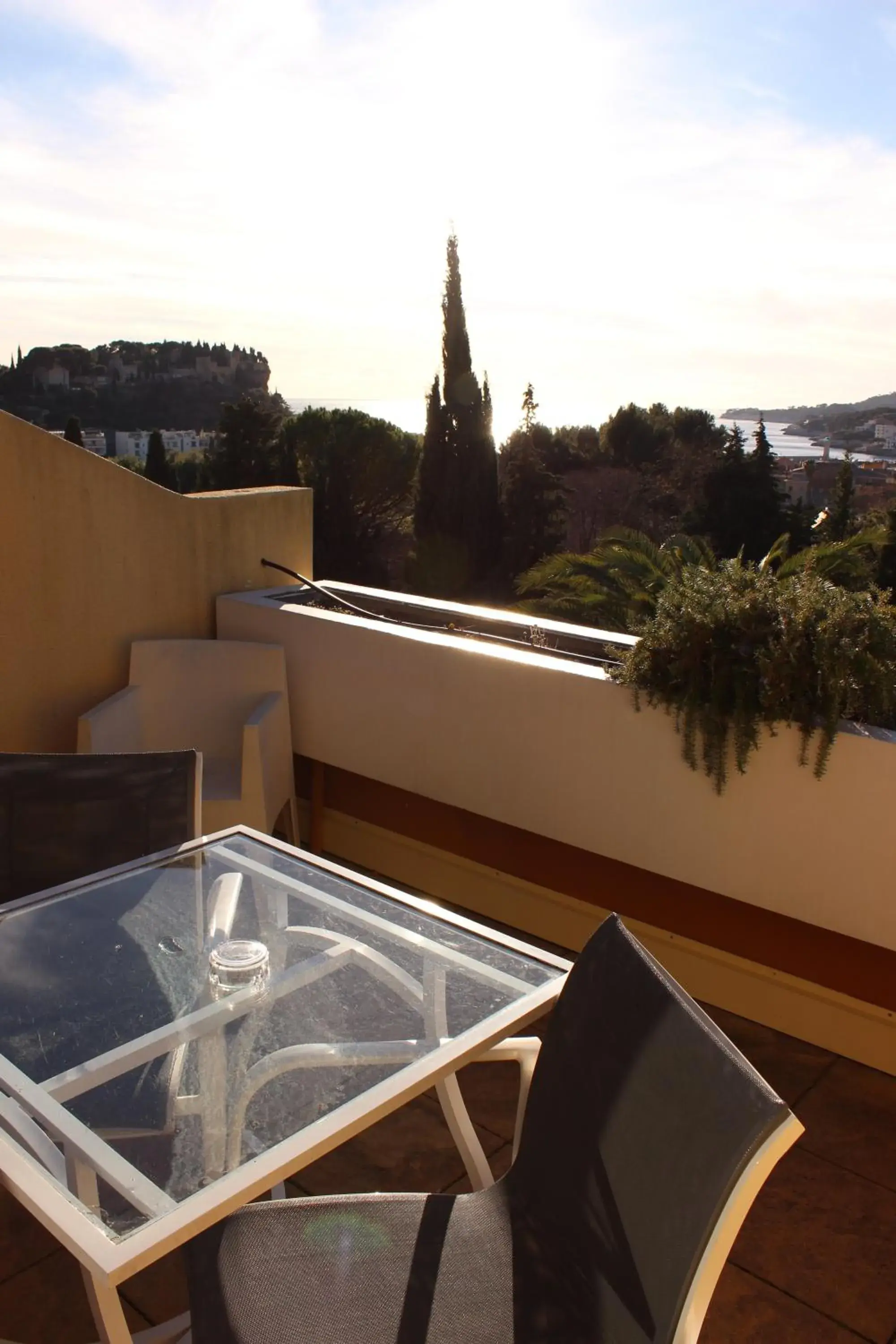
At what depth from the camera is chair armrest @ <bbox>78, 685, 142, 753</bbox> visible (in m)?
3.27

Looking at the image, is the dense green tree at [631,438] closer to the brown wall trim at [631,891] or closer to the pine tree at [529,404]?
A: the pine tree at [529,404]

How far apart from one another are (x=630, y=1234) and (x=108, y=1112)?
702 millimetres

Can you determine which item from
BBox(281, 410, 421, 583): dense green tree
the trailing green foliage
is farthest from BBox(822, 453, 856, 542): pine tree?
the trailing green foliage

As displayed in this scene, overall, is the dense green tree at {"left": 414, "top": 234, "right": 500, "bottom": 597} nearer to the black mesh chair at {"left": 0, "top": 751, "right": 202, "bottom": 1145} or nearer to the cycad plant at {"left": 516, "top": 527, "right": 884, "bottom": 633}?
the cycad plant at {"left": 516, "top": 527, "right": 884, "bottom": 633}

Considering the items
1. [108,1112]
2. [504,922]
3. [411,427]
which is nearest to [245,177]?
[504,922]

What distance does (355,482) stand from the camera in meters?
21.9

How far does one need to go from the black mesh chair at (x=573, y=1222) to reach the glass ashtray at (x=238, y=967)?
0.34 m

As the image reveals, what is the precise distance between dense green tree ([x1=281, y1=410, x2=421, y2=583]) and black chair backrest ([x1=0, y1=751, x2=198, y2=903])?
18.0 m

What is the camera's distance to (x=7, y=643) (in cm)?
346

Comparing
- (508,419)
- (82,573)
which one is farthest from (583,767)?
(508,419)

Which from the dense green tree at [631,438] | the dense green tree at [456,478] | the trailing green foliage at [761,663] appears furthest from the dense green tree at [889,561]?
the trailing green foliage at [761,663]

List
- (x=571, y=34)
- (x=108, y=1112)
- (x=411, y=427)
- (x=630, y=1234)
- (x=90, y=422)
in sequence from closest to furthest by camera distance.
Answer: (x=630, y=1234), (x=108, y=1112), (x=571, y=34), (x=90, y=422), (x=411, y=427)

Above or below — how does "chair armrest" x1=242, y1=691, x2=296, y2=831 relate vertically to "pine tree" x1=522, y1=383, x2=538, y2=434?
below

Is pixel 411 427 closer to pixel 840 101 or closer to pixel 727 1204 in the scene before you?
pixel 840 101
